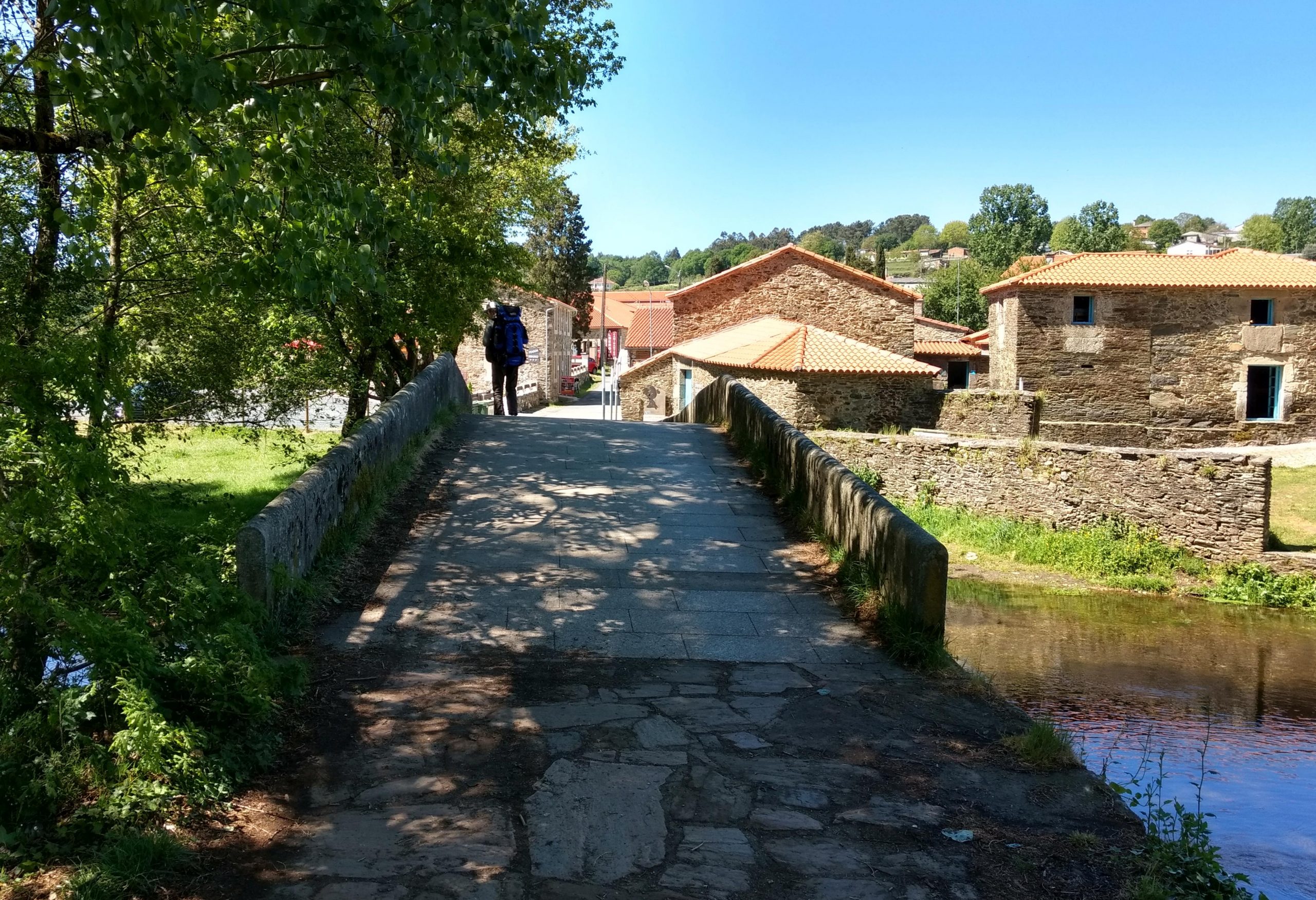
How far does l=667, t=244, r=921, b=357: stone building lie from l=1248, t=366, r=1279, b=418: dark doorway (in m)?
11.6

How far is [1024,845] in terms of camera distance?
401 cm

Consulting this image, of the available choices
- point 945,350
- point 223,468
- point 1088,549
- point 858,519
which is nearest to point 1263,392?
point 945,350

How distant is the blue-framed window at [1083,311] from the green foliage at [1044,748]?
3378 centimetres

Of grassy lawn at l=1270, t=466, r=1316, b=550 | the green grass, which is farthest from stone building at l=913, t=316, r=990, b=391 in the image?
the green grass

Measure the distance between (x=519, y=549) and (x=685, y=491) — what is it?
268 centimetres

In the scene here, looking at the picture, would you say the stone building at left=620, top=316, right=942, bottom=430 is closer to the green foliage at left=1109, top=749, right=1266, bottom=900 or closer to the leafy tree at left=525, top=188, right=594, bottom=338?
the green foliage at left=1109, top=749, right=1266, bottom=900

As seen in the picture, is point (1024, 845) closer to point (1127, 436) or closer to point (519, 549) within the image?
point (519, 549)

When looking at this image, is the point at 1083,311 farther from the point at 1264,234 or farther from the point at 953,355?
the point at 1264,234

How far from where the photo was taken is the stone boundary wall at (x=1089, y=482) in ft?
66.6

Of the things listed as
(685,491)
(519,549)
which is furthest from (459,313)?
(519,549)

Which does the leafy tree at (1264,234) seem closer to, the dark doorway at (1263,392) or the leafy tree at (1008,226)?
the leafy tree at (1008,226)

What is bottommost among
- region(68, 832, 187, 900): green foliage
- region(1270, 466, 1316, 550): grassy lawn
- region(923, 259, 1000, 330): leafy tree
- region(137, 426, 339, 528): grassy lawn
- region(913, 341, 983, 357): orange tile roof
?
region(1270, 466, 1316, 550): grassy lawn

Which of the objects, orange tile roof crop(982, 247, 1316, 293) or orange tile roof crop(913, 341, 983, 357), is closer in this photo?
orange tile roof crop(982, 247, 1316, 293)

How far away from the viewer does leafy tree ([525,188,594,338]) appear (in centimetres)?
6462
